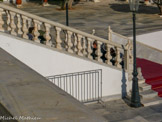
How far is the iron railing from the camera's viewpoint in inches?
528

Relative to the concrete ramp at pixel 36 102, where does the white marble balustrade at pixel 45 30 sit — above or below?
below

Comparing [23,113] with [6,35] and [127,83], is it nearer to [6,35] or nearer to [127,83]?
[6,35]

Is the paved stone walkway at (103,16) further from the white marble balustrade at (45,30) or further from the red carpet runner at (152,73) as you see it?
the white marble balustrade at (45,30)

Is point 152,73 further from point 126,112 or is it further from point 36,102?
point 36,102

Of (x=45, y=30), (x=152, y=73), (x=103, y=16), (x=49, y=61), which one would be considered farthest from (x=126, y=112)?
(x=103, y=16)

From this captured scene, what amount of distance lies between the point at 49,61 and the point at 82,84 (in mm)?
1776

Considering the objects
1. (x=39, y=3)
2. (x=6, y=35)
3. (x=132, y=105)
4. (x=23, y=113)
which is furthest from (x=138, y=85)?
(x=39, y=3)

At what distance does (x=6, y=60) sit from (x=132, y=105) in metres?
7.26

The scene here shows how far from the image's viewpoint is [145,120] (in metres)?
11.8

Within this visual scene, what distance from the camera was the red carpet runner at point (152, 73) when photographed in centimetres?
1495

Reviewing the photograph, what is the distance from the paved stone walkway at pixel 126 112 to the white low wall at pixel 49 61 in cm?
84

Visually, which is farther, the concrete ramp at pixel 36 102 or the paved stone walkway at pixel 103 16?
the paved stone walkway at pixel 103 16

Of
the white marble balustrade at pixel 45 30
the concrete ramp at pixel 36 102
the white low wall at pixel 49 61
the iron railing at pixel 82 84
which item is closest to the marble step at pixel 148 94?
the white low wall at pixel 49 61

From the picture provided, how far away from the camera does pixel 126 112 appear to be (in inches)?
515
